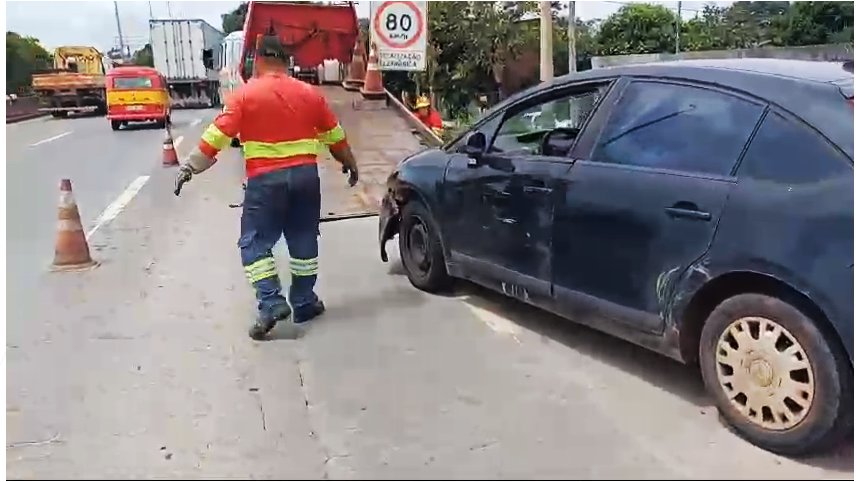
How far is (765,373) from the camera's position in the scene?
3.39 metres

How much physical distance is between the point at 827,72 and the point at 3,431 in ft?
12.7

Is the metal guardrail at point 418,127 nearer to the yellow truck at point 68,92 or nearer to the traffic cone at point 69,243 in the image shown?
the traffic cone at point 69,243

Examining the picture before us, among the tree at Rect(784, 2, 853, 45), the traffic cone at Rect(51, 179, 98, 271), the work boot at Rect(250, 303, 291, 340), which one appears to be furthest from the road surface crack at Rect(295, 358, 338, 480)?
the tree at Rect(784, 2, 853, 45)

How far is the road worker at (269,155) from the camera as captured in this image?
4801mm

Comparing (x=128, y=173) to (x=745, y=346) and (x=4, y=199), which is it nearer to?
(x=4, y=199)

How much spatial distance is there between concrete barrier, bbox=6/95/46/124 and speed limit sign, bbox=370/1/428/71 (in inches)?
1115

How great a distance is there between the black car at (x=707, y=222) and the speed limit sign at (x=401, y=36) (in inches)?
261

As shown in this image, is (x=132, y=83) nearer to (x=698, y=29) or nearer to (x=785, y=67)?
(x=785, y=67)

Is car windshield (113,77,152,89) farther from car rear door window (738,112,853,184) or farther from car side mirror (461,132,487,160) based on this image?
car rear door window (738,112,853,184)

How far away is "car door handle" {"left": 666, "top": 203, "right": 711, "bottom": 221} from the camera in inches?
140

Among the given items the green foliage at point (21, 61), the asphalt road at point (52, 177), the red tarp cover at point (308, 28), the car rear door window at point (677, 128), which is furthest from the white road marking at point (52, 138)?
the car rear door window at point (677, 128)

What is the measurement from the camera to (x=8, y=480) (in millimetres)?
3379

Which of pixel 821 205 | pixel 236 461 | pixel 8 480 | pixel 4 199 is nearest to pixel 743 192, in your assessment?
pixel 821 205

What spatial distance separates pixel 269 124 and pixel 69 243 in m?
2.95
